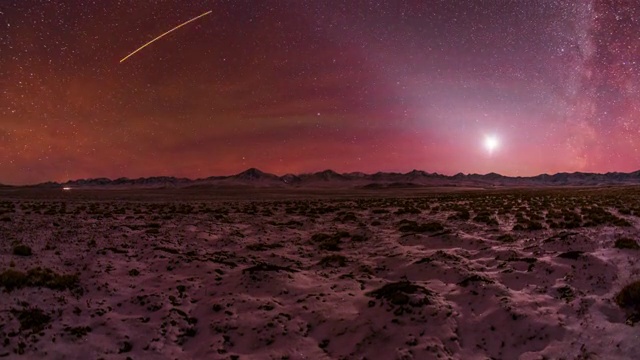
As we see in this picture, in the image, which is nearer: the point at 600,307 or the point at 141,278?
the point at 600,307

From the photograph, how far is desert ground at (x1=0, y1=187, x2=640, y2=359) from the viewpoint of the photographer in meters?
10.6

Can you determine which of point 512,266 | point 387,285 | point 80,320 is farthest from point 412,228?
point 80,320

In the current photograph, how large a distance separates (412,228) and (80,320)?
784 inches

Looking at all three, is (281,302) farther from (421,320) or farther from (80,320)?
(80,320)

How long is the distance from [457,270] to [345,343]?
7010 mm

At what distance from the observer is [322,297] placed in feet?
46.2

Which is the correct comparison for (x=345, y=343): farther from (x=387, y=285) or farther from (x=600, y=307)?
(x=600, y=307)

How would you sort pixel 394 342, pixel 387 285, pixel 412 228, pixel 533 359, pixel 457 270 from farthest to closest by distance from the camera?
1. pixel 412 228
2. pixel 457 270
3. pixel 387 285
4. pixel 394 342
5. pixel 533 359

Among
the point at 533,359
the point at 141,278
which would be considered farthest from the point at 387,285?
the point at 141,278

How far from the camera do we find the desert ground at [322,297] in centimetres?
1057

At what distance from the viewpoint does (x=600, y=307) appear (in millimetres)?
11953

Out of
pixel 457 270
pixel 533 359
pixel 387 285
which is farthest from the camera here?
pixel 457 270

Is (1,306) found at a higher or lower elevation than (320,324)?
higher

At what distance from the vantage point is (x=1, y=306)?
37.8 feet
